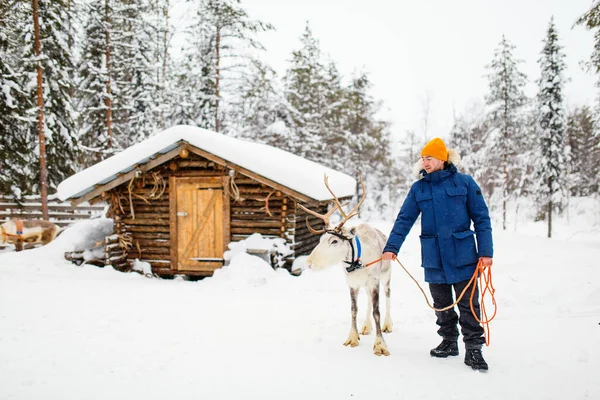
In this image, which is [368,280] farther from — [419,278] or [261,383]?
[419,278]

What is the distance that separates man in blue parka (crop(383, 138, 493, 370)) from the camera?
147 inches

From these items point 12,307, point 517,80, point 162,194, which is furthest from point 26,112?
point 517,80

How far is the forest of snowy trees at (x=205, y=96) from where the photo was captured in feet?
47.3

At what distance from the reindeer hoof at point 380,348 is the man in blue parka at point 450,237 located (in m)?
0.50

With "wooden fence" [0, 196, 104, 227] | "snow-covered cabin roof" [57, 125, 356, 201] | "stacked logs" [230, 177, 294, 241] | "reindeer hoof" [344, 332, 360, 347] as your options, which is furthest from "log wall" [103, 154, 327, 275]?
"wooden fence" [0, 196, 104, 227]

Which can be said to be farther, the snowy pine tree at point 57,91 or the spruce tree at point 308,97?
the spruce tree at point 308,97

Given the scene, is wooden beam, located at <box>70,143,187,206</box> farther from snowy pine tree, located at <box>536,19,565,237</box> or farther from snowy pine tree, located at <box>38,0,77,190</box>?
snowy pine tree, located at <box>536,19,565,237</box>

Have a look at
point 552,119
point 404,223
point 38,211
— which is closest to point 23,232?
point 38,211

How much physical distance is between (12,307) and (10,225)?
30.8ft

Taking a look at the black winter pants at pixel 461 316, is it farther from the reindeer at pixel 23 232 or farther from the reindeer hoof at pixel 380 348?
the reindeer at pixel 23 232

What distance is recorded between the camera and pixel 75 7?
17.0m

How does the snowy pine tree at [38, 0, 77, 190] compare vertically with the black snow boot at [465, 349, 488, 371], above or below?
above

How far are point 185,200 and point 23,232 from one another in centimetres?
786

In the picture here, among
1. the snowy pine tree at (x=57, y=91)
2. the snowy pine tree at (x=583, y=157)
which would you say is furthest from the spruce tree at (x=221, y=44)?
the snowy pine tree at (x=583, y=157)
